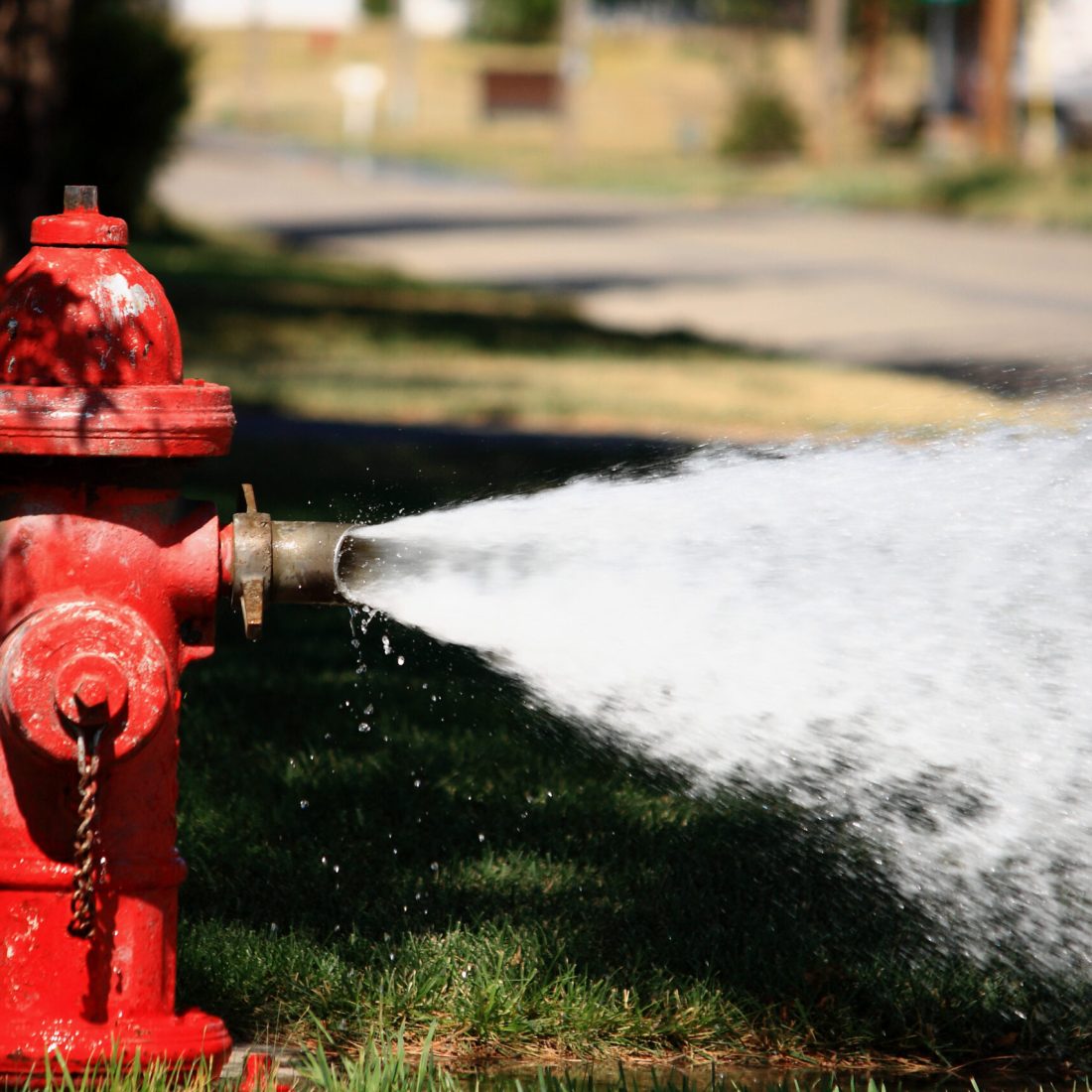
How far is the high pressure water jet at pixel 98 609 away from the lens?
2.37m

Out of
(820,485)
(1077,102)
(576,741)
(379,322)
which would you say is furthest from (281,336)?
(1077,102)

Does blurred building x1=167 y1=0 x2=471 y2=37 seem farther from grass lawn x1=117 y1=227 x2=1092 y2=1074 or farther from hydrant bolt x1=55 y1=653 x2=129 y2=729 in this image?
hydrant bolt x1=55 y1=653 x2=129 y2=729

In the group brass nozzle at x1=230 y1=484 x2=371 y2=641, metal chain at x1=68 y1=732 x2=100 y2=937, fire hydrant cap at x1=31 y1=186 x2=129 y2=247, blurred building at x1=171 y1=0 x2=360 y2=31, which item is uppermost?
blurred building at x1=171 y1=0 x2=360 y2=31

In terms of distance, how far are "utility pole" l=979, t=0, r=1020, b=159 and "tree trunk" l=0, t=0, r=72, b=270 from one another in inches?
936

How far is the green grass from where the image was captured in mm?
2904

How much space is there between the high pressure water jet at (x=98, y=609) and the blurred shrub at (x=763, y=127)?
40.0m

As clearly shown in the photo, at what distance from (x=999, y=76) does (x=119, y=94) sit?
1864 centimetres

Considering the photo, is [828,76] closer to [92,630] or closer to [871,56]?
[871,56]

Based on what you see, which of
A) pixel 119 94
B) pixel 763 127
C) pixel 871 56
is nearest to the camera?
pixel 119 94

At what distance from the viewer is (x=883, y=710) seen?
2.71 metres

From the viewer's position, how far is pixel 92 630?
2393mm

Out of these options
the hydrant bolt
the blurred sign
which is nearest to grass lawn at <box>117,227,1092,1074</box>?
the hydrant bolt

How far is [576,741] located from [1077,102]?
107ft

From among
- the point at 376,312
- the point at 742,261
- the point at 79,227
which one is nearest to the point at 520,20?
the point at 742,261
